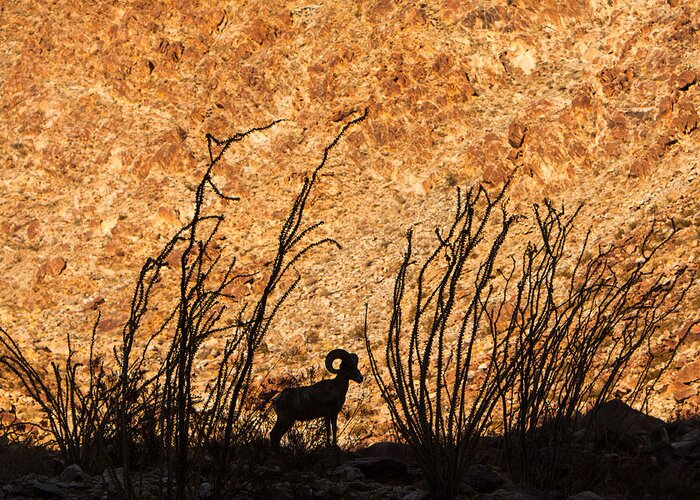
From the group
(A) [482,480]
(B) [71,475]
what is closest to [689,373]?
(A) [482,480]

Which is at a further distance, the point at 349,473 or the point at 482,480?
the point at 349,473

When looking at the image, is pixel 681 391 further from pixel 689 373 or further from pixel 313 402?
pixel 313 402

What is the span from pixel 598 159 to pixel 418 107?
7.81m

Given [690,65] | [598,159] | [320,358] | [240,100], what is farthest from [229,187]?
[690,65]

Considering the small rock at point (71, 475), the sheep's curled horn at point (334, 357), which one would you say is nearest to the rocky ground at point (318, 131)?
the sheep's curled horn at point (334, 357)

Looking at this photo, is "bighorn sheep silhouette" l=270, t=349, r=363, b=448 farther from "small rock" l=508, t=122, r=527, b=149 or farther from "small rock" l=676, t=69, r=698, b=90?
"small rock" l=676, t=69, r=698, b=90

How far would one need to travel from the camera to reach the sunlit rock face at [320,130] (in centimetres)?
2105

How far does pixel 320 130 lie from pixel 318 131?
0.09 metres

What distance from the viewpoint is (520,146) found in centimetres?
2303

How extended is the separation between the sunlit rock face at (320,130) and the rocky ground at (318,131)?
3.2 inches

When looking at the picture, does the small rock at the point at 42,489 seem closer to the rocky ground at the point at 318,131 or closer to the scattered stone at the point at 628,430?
the scattered stone at the point at 628,430

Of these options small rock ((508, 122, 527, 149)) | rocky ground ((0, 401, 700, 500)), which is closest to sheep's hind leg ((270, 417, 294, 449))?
rocky ground ((0, 401, 700, 500))

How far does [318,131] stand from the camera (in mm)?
27266

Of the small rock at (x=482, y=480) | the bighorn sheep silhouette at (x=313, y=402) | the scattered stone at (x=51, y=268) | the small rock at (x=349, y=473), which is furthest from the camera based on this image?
the scattered stone at (x=51, y=268)
